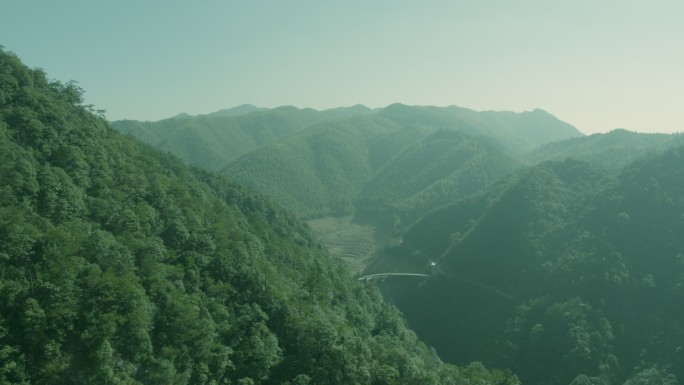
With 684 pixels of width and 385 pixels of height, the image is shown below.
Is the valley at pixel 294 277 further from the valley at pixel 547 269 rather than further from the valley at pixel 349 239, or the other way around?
the valley at pixel 349 239

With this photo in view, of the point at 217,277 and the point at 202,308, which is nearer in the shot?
the point at 202,308

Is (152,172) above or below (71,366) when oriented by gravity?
above

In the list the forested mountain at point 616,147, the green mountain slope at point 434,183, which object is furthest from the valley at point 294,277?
the green mountain slope at point 434,183

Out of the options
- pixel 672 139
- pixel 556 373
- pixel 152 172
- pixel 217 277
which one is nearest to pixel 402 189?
pixel 672 139

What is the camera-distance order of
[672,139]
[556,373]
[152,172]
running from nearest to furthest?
[152,172] < [556,373] < [672,139]

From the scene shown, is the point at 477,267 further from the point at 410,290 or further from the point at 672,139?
the point at 672,139

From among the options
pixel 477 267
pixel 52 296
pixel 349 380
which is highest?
pixel 52 296
